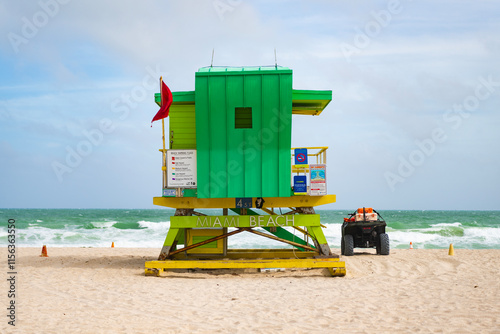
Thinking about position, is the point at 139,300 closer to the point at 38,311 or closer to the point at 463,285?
the point at 38,311

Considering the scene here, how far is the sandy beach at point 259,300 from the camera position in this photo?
24.9 ft

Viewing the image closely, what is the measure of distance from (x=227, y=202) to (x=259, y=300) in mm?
4292

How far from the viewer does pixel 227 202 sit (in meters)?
13.5

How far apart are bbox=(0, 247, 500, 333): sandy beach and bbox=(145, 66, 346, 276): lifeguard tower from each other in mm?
1215

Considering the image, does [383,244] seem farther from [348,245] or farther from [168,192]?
[168,192]

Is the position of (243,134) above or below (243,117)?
below

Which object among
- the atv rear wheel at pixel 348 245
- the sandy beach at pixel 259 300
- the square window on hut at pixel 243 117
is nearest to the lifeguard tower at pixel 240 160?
the square window on hut at pixel 243 117

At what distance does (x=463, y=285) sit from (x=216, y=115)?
7.75 metres

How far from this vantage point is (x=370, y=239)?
1841 centimetres

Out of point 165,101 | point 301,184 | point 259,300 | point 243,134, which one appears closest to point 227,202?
point 243,134

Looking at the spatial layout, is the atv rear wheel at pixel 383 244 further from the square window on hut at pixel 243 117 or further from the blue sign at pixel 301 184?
the square window on hut at pixel 243 117

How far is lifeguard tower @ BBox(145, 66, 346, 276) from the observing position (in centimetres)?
1284

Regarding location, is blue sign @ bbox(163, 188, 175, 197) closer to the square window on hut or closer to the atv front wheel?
the square window on hut

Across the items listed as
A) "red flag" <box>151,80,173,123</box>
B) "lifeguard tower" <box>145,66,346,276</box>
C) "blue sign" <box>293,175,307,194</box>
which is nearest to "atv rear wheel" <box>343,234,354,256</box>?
"lifeguard tower" <box>145,66,346,276</box>
